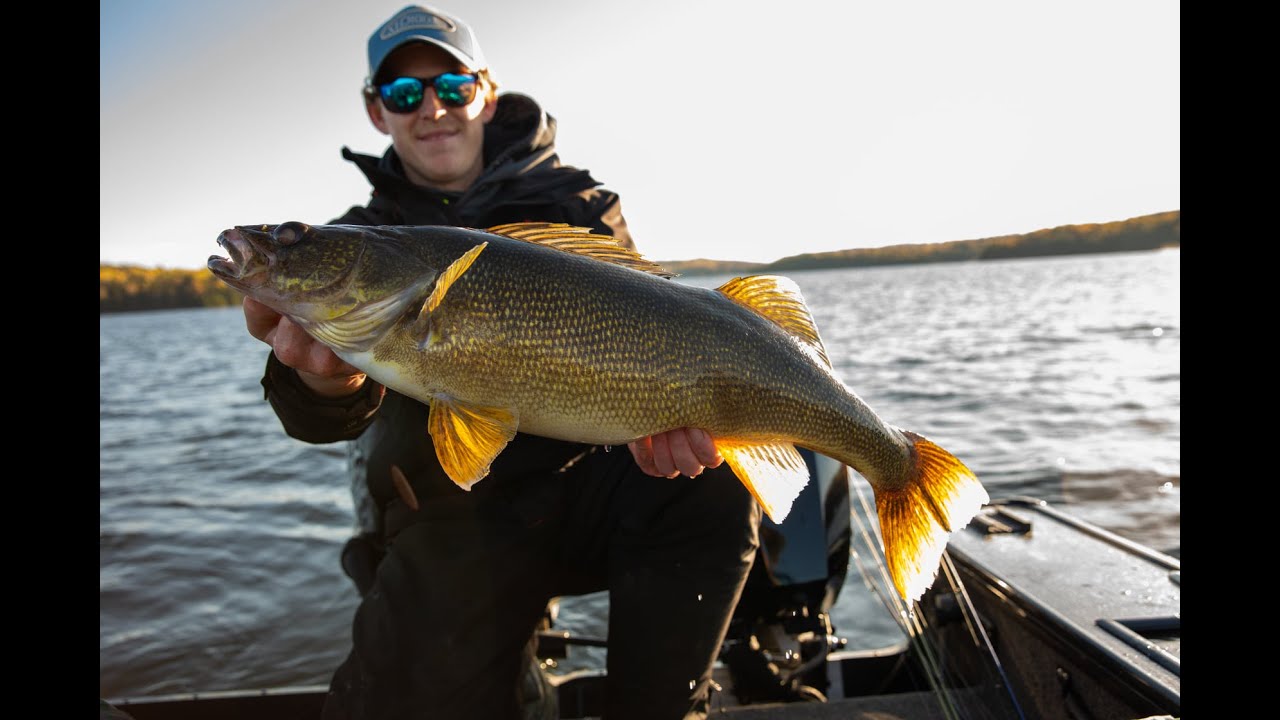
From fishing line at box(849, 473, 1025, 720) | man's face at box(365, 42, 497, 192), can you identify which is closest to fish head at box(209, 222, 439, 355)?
man's face at box(365, 42, 497, 192)

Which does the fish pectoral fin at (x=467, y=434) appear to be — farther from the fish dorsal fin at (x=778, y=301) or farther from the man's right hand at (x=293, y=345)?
the fish dorsal fin at (x=778, y=301)

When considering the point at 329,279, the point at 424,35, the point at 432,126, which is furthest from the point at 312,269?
the point at 424,35

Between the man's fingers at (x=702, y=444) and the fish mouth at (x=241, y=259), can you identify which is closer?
the fish mouth at (x=241, y=259)

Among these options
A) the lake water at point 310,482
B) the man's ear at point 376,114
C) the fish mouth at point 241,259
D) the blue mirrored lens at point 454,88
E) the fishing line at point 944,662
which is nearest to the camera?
the fish mouth at point 241,259

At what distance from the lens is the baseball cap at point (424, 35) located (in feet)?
12.8

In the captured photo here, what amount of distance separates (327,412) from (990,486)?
8.06 m

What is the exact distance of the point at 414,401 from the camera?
3.40 meters

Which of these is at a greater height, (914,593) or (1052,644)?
(914,593)

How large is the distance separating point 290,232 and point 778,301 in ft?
5.78

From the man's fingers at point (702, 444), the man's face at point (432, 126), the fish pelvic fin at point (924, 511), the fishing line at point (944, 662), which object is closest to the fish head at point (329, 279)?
the man's fingers at point (702, 444)

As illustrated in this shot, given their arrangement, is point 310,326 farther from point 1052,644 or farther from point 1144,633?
point 1144,633

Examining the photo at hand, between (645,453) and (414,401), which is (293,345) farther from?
(645,453)
